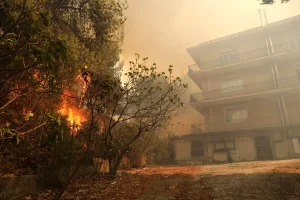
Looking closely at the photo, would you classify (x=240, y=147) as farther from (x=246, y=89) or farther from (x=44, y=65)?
(x=44, y=65)

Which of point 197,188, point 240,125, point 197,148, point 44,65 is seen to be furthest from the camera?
point 197,148

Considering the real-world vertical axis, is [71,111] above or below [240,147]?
above

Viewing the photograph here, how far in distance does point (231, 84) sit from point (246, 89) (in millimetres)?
1745

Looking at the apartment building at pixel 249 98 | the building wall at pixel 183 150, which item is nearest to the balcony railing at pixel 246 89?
the apartment building at pixel 249 98

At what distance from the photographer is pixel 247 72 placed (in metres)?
22.2

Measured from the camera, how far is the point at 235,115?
21.6m

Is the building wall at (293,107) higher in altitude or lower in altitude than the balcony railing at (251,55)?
lower

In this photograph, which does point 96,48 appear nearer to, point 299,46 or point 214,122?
point 214,122

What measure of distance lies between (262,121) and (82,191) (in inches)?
695

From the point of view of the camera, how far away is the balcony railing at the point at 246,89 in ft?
64.2

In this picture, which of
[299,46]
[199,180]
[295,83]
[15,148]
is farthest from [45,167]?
[299,46]

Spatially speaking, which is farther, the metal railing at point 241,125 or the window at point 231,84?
the window at point 231,84

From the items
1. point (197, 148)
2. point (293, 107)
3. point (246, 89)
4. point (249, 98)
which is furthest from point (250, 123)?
point (197, 148)

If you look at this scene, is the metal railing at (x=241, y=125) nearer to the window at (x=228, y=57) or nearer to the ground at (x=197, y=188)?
the window at (x=228, y=57)
